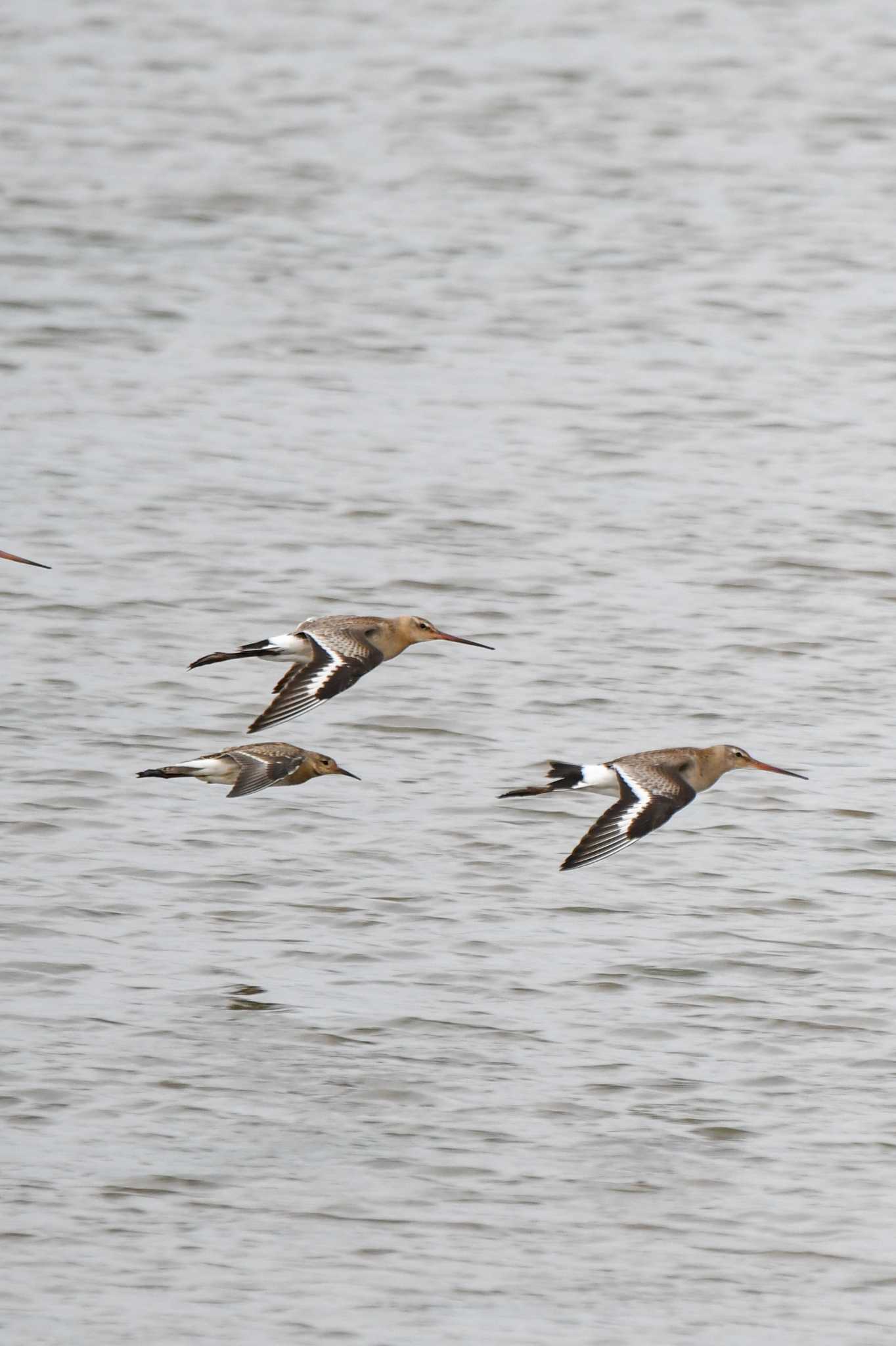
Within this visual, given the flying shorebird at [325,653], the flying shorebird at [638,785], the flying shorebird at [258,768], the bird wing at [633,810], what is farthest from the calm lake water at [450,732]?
the flying shorebird at [325,653]

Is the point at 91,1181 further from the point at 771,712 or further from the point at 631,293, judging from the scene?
the point at 631,293

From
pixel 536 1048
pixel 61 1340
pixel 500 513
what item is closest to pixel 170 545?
pixel 500 513

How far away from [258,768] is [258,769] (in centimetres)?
2

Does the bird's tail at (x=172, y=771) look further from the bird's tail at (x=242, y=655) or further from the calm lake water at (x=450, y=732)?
the calm lake water at (x=450, y=732)

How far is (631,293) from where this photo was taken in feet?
84.8

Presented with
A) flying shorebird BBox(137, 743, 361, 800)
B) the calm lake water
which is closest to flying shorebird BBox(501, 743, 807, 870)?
the calm lake water

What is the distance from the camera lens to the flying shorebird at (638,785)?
11.6 metres

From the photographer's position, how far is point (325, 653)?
42.1 feet

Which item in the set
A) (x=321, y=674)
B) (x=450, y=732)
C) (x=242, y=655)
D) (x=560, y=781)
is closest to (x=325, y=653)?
(x=321, y=674)

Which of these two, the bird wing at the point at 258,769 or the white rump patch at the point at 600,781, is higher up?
the white rump patch at the point at 600,781

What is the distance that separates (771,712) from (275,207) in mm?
13849

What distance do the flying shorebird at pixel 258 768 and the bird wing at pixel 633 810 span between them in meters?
1.35

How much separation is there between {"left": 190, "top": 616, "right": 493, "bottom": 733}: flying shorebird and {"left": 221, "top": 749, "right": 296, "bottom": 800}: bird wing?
172mm

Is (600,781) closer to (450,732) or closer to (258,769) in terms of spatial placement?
(258,769)
